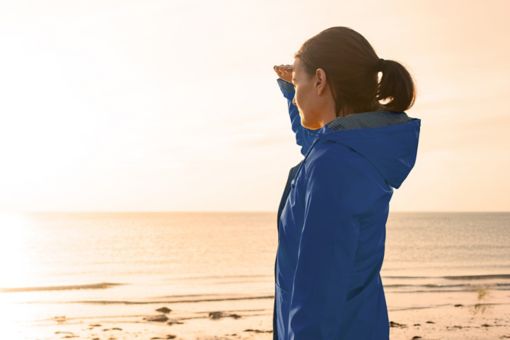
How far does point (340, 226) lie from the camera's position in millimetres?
1710

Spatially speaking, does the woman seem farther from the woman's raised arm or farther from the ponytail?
the woman's raised arm

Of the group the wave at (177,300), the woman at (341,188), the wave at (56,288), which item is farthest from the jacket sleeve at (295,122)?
the wave at (56,288)

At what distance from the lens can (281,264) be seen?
192cm

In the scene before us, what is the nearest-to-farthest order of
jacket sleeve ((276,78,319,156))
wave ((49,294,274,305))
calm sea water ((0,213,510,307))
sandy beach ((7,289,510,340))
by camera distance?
1. jacket sleeve ((276,78,319,156))
2. sandy beach ((7,289,510,340))
3. wave ((49,294,274,305))
4. calm sea water ((0,213,510,307))

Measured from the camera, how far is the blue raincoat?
1.71m

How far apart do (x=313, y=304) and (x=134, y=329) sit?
46.1 ft

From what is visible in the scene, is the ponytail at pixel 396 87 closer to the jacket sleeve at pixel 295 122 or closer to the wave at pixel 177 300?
the jacket sleeve at pixel 295 122

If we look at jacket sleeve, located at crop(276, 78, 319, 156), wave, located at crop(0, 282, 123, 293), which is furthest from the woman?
wave, located at crop(0, 282, 123, 293)

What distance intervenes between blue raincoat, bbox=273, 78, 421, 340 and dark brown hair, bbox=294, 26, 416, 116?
7 centimetres

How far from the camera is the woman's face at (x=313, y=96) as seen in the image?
1976 mm

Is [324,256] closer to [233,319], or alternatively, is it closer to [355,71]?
[355,71]

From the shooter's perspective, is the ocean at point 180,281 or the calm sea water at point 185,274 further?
the calm sea water at point 185,274

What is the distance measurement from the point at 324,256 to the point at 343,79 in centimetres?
57

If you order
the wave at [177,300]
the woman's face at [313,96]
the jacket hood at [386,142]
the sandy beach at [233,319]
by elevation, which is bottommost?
the wave at [177,300]
